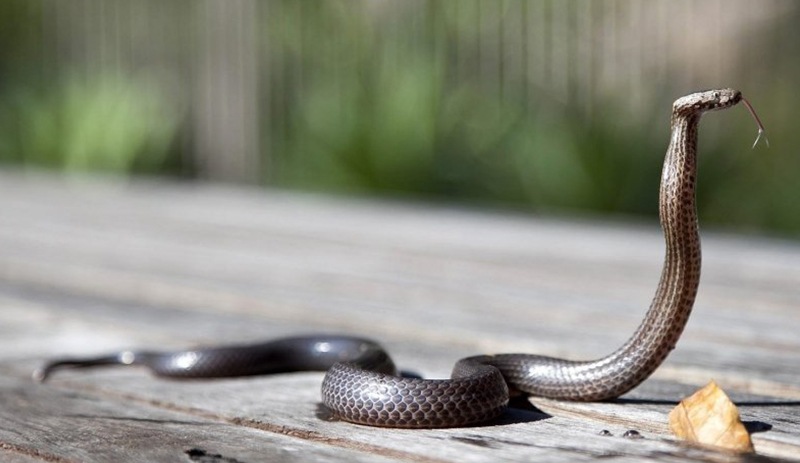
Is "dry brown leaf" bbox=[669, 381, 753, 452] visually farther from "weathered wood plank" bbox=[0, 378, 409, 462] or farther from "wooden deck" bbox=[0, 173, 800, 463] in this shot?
"weathered wood plank" bbox=[0, 378, 409, 462]

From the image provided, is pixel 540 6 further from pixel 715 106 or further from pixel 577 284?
pixel 715 106

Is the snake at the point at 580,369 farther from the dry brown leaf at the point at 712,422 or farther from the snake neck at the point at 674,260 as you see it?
the dry brown leaf at the point at 712,422

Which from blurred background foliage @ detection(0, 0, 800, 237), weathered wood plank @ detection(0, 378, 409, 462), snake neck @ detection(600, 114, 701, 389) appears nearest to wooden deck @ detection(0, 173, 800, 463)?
weathered wood plank @ detection(0, 378, 409, 462)

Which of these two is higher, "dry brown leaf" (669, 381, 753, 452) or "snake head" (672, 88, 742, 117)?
"snake head" (672, 88, 742, 117)

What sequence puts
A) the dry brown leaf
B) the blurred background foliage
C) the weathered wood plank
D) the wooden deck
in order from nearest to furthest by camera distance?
the dry brown leaf, the weathered wood plank, the wooden deck, the blurred background foliage

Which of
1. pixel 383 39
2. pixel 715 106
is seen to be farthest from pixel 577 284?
pixel 383 39

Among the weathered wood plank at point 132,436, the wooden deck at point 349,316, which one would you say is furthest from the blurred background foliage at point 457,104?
the weathered wood plank at point 132,436

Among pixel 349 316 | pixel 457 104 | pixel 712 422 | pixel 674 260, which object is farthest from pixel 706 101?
pixel 457 104
